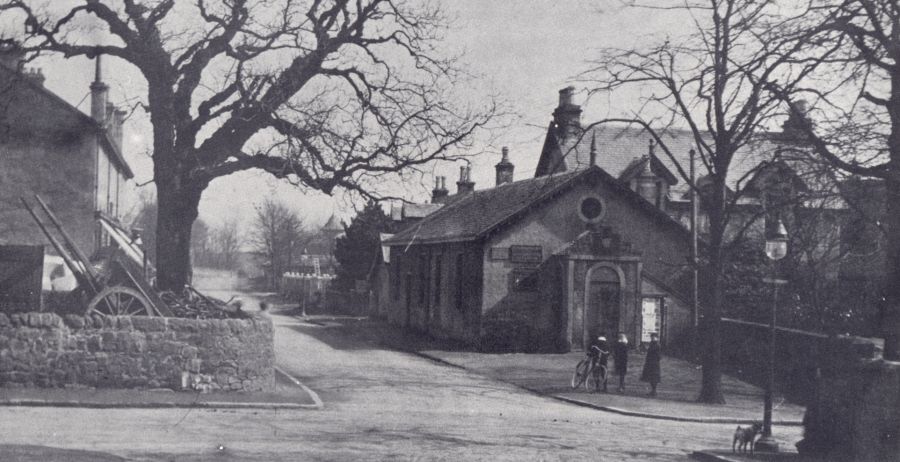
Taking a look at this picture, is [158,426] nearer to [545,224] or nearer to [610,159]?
[545,224]

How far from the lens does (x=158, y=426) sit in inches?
544

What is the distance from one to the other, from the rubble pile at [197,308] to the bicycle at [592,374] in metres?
8.70

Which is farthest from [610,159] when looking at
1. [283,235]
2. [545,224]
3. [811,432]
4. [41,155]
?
[283,235]

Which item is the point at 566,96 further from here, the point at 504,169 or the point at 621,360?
the point at 621,360

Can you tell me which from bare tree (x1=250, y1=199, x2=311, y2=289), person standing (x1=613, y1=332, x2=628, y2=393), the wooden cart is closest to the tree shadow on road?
the wooden cart

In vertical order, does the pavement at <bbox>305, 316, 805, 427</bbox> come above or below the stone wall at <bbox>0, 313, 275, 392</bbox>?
below

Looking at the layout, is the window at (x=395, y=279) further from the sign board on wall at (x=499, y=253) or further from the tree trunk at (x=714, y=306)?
the tree trunk at (x=714, y=306)

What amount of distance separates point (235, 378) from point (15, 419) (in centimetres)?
476

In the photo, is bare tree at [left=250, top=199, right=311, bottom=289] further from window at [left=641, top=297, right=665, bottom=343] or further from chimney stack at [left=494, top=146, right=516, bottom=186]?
window at [left=641, top=297, right=665, bottom=343]

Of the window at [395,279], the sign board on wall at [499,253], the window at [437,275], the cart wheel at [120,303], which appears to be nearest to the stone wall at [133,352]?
the cart wheel at [120,303]

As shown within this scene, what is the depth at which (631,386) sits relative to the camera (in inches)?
950

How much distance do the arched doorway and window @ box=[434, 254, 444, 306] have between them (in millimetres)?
7698

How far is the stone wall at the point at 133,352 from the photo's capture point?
16812 millimetres

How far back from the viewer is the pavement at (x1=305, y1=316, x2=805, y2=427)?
19609 millimetres
